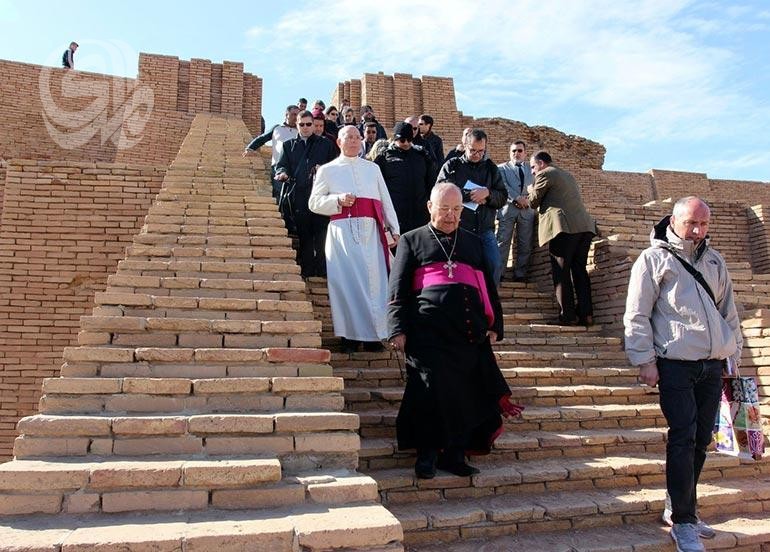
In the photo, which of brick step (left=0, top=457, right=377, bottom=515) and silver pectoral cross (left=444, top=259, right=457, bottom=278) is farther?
silver pectoral cross (left=444, top=259, right=457, bottom=278)

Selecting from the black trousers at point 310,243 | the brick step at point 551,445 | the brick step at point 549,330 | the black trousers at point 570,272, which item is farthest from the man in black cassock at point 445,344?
the black trousers at point 570,272

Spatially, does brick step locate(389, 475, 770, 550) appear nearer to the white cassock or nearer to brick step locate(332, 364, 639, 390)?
brick step locate(332, 364, 639, 390)

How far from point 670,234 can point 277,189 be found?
14.3ft

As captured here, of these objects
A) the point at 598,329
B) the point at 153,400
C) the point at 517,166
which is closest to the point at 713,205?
the point at 517,166

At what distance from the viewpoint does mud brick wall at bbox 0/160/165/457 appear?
23.0 feet

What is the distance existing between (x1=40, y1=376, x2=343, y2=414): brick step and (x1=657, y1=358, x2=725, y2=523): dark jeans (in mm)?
1649

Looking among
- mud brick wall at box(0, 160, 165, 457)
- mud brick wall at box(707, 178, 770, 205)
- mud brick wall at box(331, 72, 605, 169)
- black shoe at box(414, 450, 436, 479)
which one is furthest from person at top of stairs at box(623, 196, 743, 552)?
mud brick wall at box(707, 178, 770, 205)

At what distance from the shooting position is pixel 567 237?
19.6ft

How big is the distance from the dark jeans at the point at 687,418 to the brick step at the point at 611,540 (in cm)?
19

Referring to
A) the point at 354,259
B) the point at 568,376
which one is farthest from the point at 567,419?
the point at 354,259

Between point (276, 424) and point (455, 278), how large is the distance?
1291mm

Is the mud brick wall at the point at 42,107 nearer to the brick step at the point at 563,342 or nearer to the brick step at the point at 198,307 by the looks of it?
the brick step at the point at 563,342

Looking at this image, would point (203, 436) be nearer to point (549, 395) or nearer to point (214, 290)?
point (214, 290)

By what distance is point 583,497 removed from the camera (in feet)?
11.3
